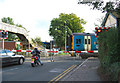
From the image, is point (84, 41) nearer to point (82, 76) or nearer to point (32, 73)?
point (32, 73)

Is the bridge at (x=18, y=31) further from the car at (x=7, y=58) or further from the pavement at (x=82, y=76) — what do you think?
the pavement at (x=82, y=76)

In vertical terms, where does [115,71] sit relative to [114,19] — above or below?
below

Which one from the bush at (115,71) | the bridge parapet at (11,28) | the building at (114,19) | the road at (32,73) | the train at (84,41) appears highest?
the bridge parapet at (11,28)

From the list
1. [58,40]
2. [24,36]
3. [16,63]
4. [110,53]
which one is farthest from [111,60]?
[58,40]

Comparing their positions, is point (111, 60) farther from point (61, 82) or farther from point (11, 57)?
point (11, 57)

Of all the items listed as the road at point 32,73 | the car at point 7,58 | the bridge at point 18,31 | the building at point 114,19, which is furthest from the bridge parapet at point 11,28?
the building at point 114,19

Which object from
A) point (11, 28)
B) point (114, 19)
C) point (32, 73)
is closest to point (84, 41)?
point (114, 19)

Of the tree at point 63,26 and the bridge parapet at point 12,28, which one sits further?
the tree at point 63,26

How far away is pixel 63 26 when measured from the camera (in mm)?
46125

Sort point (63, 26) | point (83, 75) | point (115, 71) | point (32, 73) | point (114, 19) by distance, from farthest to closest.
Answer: point (63, 26) < point (114, 19) < point (32, 73) < point (83, 75) < point (115, 71)

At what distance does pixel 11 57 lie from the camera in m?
11.5

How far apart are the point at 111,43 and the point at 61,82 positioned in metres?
2.64

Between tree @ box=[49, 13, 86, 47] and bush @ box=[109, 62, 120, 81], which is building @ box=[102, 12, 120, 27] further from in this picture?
tree @ box=[49, 13, 86, 47]

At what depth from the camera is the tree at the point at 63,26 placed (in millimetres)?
46156
